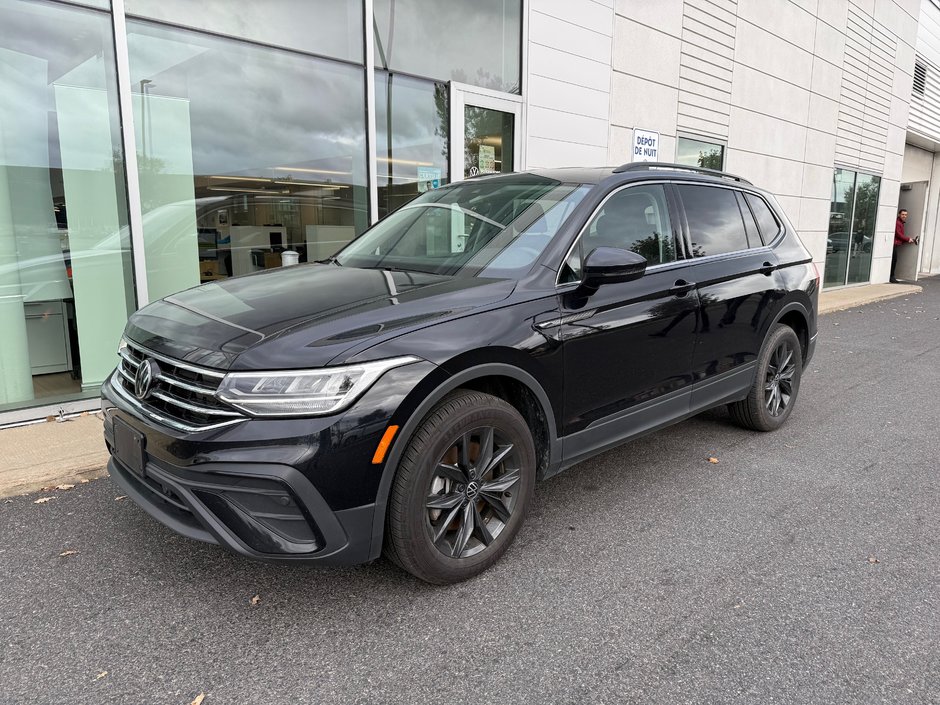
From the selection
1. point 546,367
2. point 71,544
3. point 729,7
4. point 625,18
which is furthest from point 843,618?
point 729,7

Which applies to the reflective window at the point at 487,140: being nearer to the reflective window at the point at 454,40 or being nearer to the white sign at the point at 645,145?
the reflective window at the point at 454,40

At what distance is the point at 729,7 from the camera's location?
11969 mm

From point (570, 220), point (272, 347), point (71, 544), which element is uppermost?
point (570, 220)

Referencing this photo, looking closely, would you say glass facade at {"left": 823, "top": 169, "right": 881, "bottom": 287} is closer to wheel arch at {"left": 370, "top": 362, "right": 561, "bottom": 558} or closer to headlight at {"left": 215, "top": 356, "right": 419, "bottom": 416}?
wheel arch at {"left": 370, "top": 362, "right": 561, "bottom": 558}

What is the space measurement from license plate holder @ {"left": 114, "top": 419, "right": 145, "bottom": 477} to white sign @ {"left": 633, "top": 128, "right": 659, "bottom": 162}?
9.34 m

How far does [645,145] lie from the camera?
10719mm

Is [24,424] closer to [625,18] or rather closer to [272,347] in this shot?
[272,347]

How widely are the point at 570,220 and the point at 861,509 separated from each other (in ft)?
7.56

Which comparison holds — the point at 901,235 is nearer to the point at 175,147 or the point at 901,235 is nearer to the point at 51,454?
the point at 175,147

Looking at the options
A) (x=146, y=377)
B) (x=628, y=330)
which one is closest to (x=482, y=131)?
(x=628, y=330)

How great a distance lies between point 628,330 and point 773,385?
6.78 feet

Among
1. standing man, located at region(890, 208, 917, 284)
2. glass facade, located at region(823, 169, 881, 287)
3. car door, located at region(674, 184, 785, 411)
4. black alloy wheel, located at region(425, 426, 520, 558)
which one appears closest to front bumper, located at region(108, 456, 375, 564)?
black alloy wheel, located at region(425, 426, 520, 558)

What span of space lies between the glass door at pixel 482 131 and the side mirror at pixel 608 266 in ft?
17.5

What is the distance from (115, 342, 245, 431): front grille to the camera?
93.7 inches
